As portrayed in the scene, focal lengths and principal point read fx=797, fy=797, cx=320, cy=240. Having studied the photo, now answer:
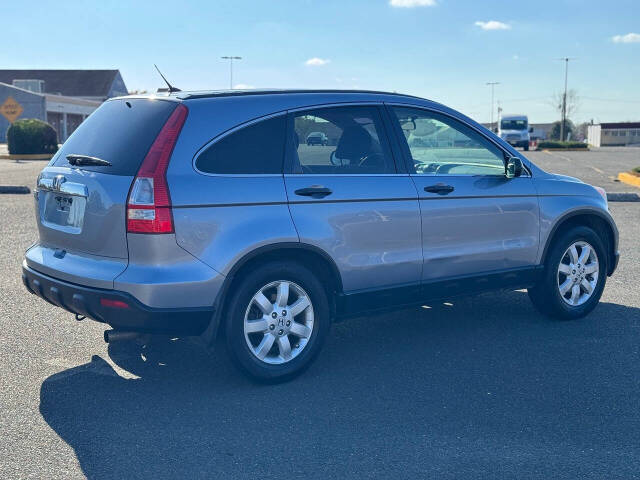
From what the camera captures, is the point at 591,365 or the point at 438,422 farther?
the point at 591,365

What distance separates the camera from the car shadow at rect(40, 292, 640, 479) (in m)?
4.00

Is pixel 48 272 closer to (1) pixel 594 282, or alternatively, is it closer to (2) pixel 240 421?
(2) pixel 240 421

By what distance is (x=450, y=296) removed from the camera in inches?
239

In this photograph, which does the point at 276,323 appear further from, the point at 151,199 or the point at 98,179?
the point at 98,179

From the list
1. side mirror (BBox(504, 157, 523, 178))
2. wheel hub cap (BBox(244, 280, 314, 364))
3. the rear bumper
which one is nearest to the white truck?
side mirror (BBox(504, 157, 523, 178))

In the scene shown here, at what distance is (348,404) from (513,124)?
169 feet

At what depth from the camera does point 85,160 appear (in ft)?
16.6

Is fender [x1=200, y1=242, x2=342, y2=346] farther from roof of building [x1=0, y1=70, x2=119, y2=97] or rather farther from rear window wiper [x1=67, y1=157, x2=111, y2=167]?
roof of building [x1=0, y1=70, x2=119, y2=97]

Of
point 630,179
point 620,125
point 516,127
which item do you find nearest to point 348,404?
point 630,179

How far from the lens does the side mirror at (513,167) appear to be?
623cm

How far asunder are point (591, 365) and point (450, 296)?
112cm

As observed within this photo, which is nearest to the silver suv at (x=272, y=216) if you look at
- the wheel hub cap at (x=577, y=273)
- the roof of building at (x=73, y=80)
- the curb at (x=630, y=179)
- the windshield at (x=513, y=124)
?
the wheel hub cap at (x=577, y=273)

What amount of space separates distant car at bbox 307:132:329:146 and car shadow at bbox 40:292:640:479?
4.98ft

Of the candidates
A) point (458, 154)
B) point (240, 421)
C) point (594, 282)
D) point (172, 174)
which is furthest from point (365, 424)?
point (594, 282)
